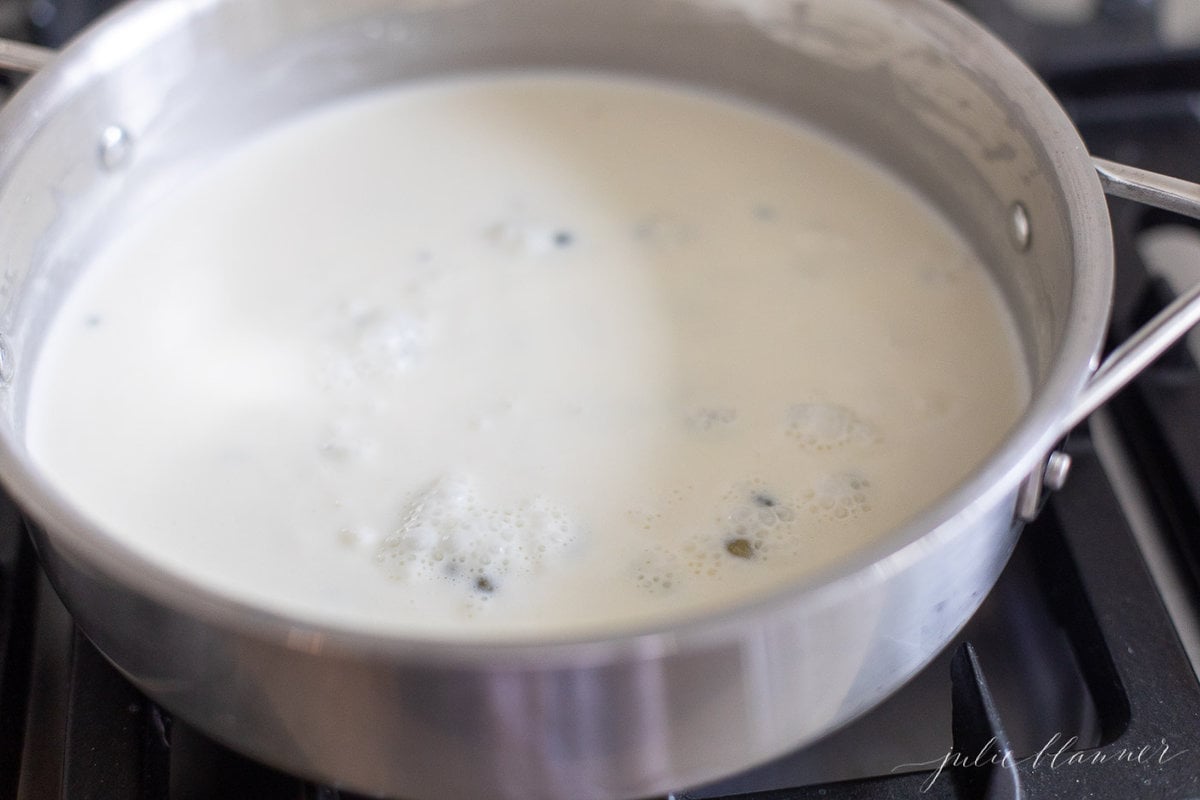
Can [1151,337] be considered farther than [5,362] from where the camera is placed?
No

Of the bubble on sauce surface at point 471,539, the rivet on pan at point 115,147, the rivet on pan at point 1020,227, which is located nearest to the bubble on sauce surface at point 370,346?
the bubble on sauce surface at point 471,539

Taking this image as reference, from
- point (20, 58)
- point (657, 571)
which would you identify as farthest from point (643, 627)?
point (20, 58)

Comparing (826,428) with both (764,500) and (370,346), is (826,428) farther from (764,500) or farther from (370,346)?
(370,346)

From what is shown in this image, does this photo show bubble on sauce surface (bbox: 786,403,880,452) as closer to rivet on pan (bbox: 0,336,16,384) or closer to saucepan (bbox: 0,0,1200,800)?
saucepan (bbox: 0,0,1200,800)

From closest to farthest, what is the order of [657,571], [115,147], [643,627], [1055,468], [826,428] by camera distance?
[643,627], [1055,468], [657,571], [826,428], [115,147]
